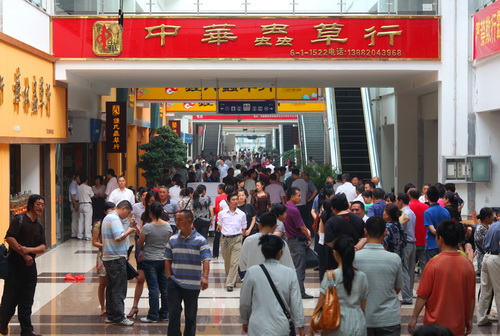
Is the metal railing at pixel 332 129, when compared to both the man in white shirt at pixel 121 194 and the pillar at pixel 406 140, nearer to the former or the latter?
the pillar at pixel 406 140

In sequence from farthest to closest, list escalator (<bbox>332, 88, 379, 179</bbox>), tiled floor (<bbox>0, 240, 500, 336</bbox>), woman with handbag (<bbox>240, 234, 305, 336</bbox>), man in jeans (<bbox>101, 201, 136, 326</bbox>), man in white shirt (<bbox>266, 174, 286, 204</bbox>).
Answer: escalator (<bbox>332, 88, 379, 179</bbox>)
man in white shirt (<bbox>266, 174, 286, 204</bbox>)
man in jeans (<bbox>101, 201, 136, 326</bbox>)
tiled floor (<bbox>0, 240, 500, 336</bbox>)
woman with handbag (<bbox>240, 234, 305, 336</bbox>)

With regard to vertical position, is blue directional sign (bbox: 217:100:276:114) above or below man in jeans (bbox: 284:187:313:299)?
above

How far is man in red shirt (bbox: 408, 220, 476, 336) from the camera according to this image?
17.5ft

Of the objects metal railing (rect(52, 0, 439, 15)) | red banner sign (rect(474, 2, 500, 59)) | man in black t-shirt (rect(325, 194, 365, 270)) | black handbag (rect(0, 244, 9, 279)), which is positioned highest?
metal railing (rect(52, 0, 439, 15))

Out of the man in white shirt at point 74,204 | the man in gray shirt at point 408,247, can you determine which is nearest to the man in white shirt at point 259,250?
the man in gray shirt at point 408,247

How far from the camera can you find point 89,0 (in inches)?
596

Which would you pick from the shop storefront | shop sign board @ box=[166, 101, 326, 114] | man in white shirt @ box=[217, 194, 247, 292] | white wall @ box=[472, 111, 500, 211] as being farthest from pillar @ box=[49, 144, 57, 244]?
shop sign board @ box=[166, 101, 326, 114]

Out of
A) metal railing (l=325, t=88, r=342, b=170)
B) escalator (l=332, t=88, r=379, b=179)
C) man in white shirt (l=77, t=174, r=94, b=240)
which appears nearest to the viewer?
man in white shirt (l=77, t=174, r=94, b=240)

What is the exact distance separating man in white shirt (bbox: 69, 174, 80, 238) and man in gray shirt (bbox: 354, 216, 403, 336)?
11752mm

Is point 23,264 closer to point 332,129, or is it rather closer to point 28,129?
point 28,129

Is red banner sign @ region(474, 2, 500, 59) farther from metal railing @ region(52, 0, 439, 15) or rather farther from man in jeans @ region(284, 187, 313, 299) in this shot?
man in jeans @ region(284, 187, 313, 299)

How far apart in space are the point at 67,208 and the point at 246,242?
10.5 metres

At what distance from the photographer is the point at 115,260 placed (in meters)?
8.58

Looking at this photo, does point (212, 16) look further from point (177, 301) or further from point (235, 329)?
point (177, 301)
